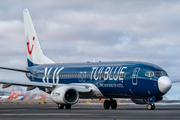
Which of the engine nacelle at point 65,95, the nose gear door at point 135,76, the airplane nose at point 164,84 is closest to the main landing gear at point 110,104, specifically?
the engine nacelle at point 65,95

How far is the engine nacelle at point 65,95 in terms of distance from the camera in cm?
3744

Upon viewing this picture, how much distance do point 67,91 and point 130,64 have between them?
7404 millimetres

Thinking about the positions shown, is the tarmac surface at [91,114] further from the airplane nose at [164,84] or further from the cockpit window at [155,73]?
the cockpit window at [155,73]

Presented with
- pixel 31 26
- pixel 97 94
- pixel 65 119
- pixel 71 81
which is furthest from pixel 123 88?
pixel 31 26

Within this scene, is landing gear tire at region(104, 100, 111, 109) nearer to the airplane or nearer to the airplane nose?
the airplane

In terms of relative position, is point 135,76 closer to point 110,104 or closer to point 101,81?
point 101,81

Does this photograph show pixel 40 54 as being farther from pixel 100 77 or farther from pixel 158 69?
pixel 158 69

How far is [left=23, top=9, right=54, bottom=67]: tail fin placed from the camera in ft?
166

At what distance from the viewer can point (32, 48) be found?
5150cm

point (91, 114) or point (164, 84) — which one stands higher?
point (164, 84)

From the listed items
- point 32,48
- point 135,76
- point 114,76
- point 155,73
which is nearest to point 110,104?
point 114,76

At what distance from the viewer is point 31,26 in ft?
169

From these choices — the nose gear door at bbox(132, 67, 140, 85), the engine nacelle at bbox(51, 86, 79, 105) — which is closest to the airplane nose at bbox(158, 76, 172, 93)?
the nose gear door at bbox(132, 67, 140, 85)

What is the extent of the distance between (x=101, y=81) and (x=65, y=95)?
4.11m
